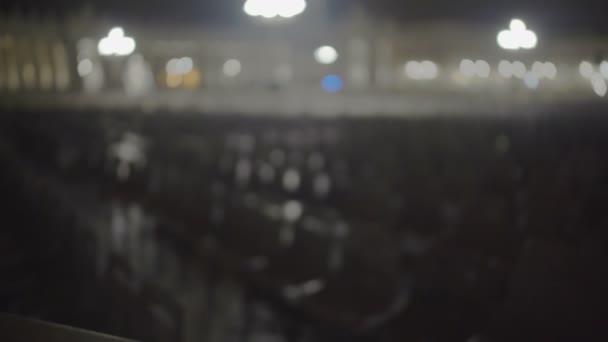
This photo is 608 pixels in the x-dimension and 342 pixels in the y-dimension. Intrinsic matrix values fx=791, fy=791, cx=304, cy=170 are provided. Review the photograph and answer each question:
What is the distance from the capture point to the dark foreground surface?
21.1 ft

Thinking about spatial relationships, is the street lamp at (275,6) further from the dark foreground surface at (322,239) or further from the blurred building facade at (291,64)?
the blurred building facade at (291,64)

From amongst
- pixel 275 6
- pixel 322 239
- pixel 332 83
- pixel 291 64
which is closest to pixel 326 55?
pixel 332 83

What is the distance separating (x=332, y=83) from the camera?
37719mm

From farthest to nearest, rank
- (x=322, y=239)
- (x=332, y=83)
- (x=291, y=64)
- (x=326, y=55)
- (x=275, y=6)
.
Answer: (x=332, y=83), (x=326, y=55), (x=291, y=64), (x=275, y=6), (x=322, y=239)

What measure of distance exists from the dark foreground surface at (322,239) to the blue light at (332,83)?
72.0 feet

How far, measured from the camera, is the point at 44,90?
134ft

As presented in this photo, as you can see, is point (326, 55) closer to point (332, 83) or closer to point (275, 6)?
point (332, 83)

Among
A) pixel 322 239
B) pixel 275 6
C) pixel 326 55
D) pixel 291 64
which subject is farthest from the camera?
pixel 326 55

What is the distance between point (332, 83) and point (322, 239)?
29.0 metres

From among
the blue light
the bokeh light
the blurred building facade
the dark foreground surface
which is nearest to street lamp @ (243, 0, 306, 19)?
the dark foreground surface

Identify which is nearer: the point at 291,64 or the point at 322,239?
the point at 322,239

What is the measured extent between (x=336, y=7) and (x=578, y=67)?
12.2m

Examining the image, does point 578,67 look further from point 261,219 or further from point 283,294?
point 283,294

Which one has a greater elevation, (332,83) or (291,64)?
(291,64)
